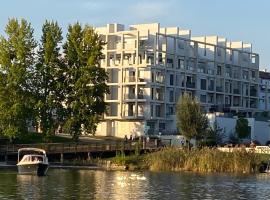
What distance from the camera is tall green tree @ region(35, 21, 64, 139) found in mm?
107562

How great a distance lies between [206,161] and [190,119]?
896 inches

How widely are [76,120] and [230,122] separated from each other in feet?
148

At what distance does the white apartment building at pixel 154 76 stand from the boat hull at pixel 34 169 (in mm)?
65670

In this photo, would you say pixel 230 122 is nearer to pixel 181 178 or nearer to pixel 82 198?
pixel 181 178

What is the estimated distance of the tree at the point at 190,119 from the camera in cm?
10869

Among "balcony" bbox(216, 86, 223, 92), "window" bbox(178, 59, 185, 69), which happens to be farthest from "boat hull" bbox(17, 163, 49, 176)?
"balcony" bbox(216, 86, 223, 92)

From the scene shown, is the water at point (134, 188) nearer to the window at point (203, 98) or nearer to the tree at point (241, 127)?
the tree at point (241, 127)

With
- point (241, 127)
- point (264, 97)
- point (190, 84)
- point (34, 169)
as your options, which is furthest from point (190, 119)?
point (264, 97)

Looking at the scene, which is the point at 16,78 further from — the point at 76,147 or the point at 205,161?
the point at 205,161

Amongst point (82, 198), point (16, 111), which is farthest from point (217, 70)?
point (82, 198)

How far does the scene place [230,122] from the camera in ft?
467

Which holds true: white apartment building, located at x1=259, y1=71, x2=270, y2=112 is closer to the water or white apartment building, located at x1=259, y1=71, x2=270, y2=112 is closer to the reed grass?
the reed grass

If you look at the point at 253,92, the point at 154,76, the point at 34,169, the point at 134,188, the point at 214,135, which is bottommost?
the point at 134,188

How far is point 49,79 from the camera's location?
109375 mm
